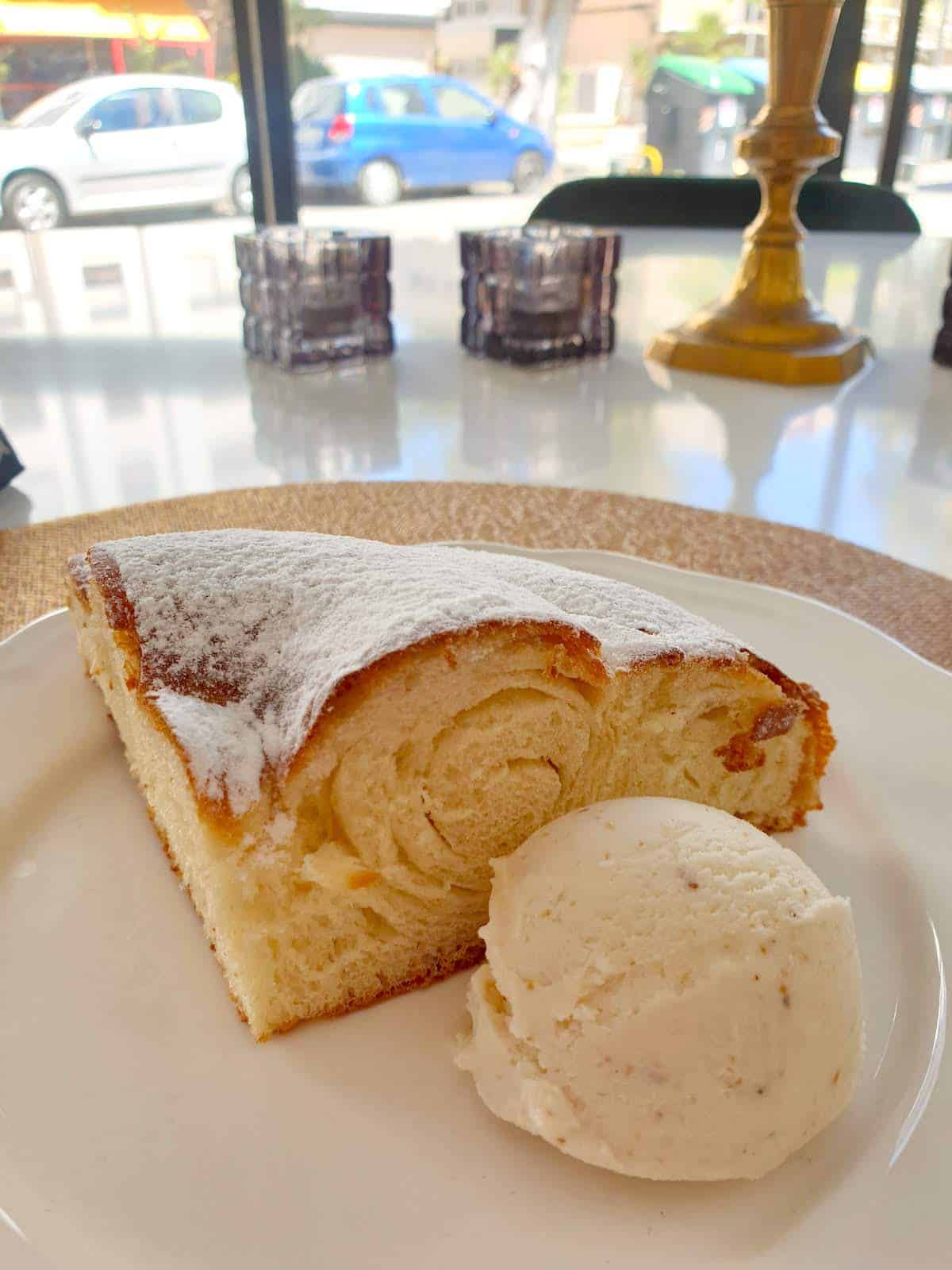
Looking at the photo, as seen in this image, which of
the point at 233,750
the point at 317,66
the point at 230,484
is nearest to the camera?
the point at 233,750

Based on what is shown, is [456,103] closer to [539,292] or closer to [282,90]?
[282,90]

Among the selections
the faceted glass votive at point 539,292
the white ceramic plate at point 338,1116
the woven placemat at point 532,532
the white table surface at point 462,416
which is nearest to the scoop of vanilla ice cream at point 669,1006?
the white ceramic plate at point 338,1116

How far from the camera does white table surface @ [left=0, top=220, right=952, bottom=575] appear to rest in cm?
146

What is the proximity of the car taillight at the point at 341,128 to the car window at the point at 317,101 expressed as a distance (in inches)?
0.8

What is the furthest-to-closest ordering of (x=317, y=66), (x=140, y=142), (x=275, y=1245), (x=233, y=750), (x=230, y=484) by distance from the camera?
1. (x=317, y=66)
2. (x=140, y=142)
3. (x=230, y=484)
4. (x=233, y=750)
5. (x=275, y=1245)

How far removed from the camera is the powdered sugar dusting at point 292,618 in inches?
25.3

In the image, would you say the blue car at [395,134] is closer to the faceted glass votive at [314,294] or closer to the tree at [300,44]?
the tree at [300,44]

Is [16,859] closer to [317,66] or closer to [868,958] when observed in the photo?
[868,958]

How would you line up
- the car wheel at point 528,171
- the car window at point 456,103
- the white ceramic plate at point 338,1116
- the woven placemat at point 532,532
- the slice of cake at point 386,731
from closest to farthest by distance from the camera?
the white ceramic plate at point 338,1116
the slice of cake at point 386,731
the woven placemat at point 532,532
the car window at point 456,103
the car wheel at point 528,171

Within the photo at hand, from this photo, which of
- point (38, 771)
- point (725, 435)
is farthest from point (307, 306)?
point (38, 771)

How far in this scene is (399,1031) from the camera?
669mm

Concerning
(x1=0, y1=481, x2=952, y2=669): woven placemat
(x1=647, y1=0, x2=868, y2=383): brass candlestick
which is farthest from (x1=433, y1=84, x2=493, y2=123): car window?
(x1=0, y1=481, x2=952, y2=669): woven placemat

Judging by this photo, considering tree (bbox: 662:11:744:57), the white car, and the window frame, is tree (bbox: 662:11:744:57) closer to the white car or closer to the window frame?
the window frame

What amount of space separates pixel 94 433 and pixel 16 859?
1.12m
